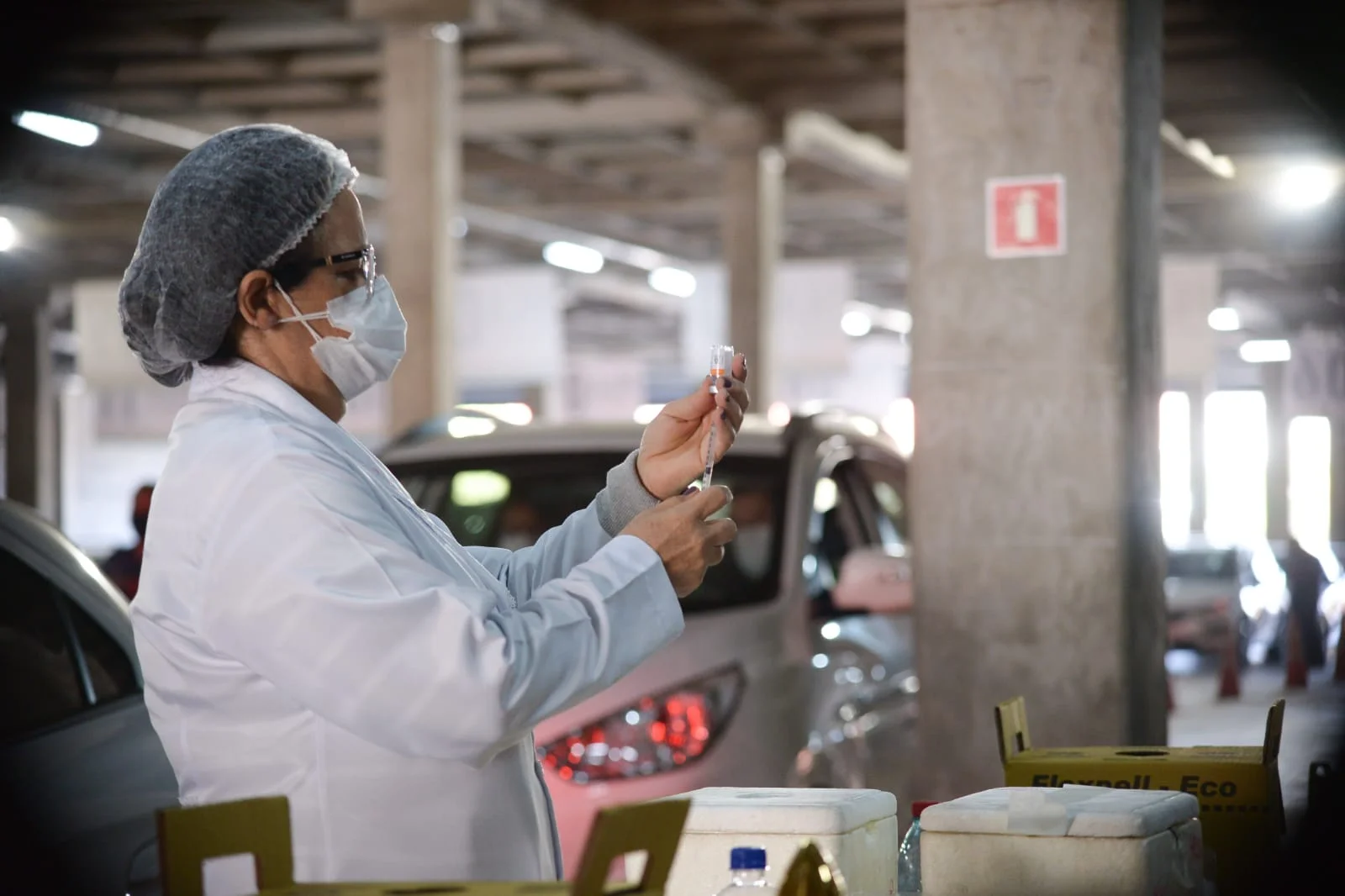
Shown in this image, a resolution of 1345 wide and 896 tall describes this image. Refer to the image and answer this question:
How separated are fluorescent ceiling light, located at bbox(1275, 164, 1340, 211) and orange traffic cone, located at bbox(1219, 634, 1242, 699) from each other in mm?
10054

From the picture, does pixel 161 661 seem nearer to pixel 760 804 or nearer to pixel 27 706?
pixel 760 804

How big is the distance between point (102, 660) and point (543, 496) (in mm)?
2323

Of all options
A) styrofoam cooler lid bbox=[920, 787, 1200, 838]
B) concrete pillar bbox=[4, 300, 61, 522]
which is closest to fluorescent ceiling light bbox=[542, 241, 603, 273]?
concrete pillar bbox=[4, 300, 61, 522]

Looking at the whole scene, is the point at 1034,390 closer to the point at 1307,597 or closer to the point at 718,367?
the point at 718,367

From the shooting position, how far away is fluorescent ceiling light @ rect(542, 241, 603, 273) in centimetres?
3494

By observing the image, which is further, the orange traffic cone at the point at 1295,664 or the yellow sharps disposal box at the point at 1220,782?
the orange traffic cone at the point at 1295,664

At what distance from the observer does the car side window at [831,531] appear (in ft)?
19.6

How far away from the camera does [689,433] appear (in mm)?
2943

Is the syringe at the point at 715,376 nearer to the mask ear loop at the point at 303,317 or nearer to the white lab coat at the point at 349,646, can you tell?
the white lab coat at the point at 349,646

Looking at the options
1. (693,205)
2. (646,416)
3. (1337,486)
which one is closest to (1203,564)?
(646,416)

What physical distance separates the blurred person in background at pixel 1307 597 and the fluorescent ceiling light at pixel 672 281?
1715 cm

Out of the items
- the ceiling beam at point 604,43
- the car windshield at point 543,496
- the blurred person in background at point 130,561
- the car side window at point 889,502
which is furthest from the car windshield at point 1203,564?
the car windshield at point 543,496

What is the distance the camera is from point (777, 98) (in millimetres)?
21594

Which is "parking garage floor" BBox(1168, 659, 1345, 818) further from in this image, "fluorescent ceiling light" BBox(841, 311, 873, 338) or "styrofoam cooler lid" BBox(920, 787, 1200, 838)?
"fluorescent ceiling light" BBox(841, 311, 873, 338)
